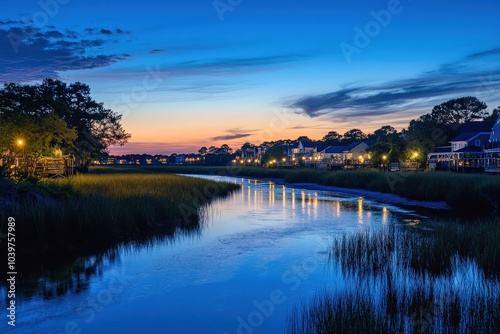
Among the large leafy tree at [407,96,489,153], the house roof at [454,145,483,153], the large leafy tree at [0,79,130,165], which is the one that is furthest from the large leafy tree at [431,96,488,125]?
the large leafy tree at [0,79,130,165]

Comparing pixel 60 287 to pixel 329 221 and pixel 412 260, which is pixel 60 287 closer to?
pixel 412 260

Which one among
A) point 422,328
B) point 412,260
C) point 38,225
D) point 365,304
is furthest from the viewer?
point 38,225

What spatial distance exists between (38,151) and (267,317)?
37.3 metres

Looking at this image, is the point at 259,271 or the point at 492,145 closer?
the point at 259,271

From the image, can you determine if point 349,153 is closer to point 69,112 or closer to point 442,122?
point 442,122

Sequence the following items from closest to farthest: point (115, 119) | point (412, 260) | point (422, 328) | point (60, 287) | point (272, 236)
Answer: point (422, 328) → point (60, 287) → point (412, 260) → point (272, 236) → point (115, 119)

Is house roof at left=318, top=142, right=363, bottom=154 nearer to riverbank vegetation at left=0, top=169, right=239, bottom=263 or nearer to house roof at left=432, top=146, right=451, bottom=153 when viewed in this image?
house roof at left=432, top=146, right=451, bottom=153

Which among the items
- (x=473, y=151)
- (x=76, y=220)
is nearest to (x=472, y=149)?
(x=473, y=151)

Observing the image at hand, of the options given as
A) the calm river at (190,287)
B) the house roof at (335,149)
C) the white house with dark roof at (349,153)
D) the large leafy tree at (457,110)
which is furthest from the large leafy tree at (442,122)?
the calm river at (190,287)

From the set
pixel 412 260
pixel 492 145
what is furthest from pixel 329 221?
pixel 492 145

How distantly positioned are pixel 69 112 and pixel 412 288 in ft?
144

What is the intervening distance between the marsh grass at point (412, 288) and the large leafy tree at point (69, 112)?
34.3 metres

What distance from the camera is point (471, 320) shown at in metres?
8.78

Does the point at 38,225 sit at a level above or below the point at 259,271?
above
